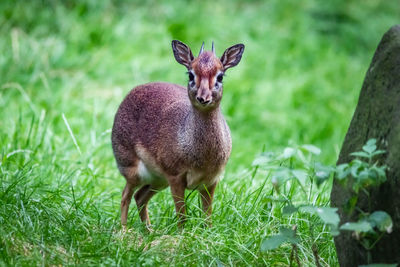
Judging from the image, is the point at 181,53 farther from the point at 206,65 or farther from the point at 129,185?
the point at 129,185

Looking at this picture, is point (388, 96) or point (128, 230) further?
point (128, 230)

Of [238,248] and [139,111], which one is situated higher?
[139,111]

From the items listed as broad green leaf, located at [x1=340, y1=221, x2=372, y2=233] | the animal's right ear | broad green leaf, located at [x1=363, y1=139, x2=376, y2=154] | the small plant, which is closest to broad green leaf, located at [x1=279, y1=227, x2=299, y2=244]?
the small plant

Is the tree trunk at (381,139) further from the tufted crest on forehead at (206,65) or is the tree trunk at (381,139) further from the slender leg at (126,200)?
the slender leg at (126,200)

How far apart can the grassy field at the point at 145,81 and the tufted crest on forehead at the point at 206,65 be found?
88 cm

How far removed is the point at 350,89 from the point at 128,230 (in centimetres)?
666

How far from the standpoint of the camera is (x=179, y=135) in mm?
4809

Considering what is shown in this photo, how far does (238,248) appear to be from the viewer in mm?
4023

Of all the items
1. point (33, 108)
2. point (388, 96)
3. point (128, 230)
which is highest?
point (388, 96)

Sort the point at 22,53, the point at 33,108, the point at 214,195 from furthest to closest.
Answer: the point at 22,53 → the point at 33,108 → the point at 214,195

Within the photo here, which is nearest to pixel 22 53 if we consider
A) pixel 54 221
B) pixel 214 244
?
pixel 54 221

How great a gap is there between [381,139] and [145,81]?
548cm

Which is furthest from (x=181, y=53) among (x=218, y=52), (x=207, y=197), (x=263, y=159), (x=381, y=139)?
(x=218, y=52)

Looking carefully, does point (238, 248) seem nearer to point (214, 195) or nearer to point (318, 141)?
point (214, 195)
